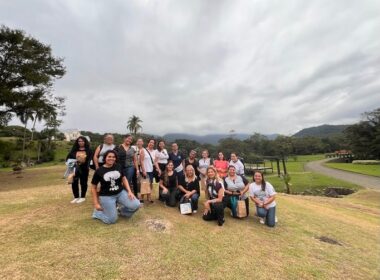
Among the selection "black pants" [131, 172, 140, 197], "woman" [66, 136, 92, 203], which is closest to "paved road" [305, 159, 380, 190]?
"black pants" [131, 172, 140, 197]

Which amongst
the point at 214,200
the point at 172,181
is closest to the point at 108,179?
the point at 172,181

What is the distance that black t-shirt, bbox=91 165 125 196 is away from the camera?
5.78 metres

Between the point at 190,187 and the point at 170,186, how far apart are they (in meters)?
0.70

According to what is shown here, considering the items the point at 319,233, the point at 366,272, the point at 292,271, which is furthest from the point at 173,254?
the point at 319,233

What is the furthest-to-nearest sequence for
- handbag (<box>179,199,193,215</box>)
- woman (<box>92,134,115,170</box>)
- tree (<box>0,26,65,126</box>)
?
tree (<box>0,26,65,126</box>)
handbag (<box>179,199,193,215</box>)
woman (<box>92,134,115,170</box>)

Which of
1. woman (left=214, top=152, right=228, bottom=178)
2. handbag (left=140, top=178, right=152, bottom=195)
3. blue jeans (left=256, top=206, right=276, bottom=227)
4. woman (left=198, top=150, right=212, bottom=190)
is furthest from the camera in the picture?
woman (left=198, top=150, right=212, bottom=190)

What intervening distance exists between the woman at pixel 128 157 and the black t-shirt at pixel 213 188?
7.48 feet

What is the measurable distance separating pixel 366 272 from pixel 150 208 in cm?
548

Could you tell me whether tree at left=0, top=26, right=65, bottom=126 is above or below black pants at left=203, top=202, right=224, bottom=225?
above

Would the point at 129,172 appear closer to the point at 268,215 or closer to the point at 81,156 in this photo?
the point at 81,156

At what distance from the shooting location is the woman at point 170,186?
25.4 ft

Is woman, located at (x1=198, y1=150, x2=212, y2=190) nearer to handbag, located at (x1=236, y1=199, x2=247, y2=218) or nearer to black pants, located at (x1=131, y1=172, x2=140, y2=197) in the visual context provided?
handbag, located at (x1=236, y1=199, x2=247, y2=218)

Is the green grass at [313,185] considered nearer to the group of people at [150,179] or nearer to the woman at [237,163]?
the woman at [237,163]

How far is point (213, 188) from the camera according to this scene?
7203 millimetres
